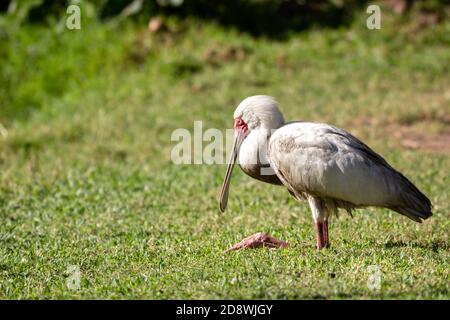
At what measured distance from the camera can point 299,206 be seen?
8078 mm

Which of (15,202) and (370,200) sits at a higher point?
(370,200)

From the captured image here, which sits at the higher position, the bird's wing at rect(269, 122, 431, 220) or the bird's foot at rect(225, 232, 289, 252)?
the bird's wing at rect(269, 122, 431, 220)

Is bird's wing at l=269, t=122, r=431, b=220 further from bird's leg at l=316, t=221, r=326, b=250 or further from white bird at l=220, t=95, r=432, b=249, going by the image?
bird's leg at l=316, t=221, r=326, b=250

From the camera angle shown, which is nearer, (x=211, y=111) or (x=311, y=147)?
(x=311, y=147)

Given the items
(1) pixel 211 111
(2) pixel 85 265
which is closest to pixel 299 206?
(2) pixel 85 265

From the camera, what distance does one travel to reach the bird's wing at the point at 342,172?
5.97 meters

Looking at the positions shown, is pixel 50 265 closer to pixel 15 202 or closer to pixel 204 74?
pixel 15 202

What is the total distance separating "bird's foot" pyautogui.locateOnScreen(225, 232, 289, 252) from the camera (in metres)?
6.22

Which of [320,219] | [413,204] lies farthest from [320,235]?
[413,204]

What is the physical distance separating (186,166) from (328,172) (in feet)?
14.1

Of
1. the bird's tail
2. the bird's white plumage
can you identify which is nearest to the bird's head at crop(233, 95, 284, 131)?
the bird's white plumage

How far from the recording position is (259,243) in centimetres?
623

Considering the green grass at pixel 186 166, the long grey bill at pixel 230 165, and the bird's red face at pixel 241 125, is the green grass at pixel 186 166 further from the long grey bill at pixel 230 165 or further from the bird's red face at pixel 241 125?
the bird's red face at pixel 241 125
